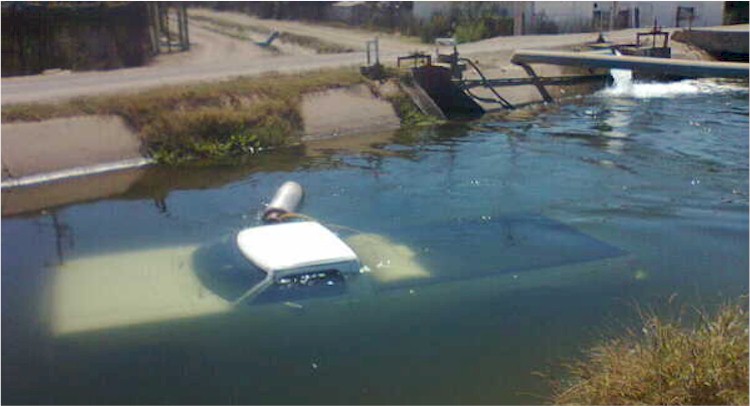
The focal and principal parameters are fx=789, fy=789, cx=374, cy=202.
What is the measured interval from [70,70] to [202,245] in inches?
806

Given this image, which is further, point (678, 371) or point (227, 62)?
point (227, 62)

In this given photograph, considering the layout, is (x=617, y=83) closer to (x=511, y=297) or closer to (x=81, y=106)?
(x=81, y=106)

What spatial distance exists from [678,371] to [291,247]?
6615 millimetres

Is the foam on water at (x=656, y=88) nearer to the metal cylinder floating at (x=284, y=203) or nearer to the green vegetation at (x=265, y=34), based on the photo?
the green vegetation at (x=265, y=34)

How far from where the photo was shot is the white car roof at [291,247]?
11023 mm

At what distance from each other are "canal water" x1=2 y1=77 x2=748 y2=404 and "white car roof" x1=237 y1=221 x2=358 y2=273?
0.42m

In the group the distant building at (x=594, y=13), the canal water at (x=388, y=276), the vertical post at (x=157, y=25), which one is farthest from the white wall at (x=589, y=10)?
the canal water at (x=388, y=276)

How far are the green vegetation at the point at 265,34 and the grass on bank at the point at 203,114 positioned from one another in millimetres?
13495

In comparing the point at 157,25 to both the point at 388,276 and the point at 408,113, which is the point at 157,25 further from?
the point at 388,276

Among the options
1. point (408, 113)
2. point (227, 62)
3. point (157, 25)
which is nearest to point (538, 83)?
point (408, 113)

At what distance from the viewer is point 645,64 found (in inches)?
865

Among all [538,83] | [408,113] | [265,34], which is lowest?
[408,113]

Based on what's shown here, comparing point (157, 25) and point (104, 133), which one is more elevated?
point (157, 25)

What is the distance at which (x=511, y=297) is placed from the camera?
1088 centimetres
